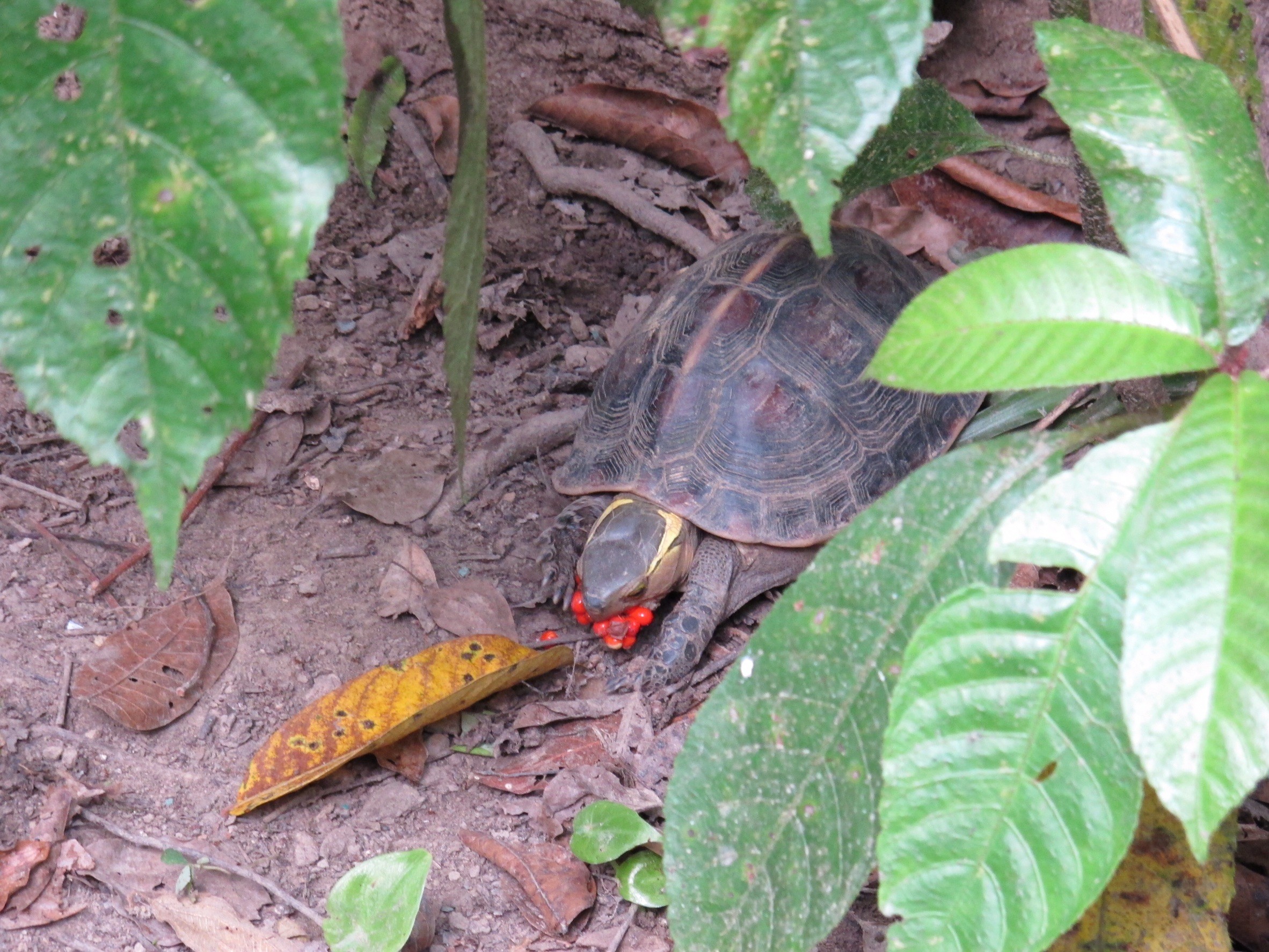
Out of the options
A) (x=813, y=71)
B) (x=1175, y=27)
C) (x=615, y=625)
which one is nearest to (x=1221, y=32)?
(x=1175, y=27)

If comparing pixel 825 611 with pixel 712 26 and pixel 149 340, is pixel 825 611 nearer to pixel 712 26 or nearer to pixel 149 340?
pixel 712 26

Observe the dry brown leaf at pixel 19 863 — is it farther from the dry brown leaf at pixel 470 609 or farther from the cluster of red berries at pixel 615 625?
the cluster of red berries at pixel 615 625

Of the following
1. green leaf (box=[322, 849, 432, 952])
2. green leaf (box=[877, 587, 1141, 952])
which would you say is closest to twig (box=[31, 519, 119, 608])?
green leaf (box=[322, 849, 432, 952])

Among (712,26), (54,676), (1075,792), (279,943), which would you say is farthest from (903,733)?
(54,676)

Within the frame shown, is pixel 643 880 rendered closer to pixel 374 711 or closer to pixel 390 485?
pixel 374 711

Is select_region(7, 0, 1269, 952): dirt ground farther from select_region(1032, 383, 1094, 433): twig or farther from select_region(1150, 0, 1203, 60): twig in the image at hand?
select_region(1150, 0, 1203, 60): twig

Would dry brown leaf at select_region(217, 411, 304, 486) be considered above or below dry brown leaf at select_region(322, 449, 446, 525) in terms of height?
above

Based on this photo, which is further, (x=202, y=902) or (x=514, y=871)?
(x=514, y=871)
